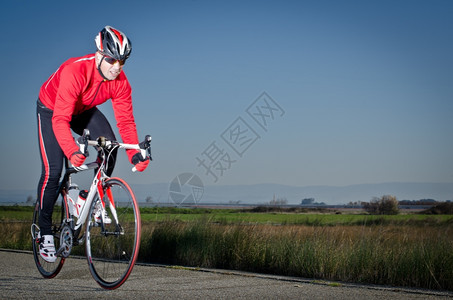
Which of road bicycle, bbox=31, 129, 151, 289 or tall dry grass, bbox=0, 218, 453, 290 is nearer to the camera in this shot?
road bicycle, bbox=31, 129, 151, 289

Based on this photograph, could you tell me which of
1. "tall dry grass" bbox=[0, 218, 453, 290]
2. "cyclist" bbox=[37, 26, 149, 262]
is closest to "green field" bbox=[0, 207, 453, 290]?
"tall dry grass" bbox=[0, 218, 453, 290]

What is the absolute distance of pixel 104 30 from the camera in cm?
555

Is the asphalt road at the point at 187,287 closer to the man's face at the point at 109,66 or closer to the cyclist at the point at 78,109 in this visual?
the cyclist at the point at 78,109

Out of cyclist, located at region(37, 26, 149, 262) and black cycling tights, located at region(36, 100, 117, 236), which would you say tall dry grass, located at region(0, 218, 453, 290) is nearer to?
cyclist, located at region(37, 26, 149, 262)

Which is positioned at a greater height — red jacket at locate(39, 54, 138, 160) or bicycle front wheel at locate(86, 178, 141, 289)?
red jacket at locate(39, 54, 138, 160)

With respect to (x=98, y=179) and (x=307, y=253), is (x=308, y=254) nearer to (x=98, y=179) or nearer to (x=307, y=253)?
(x=307, y=253)

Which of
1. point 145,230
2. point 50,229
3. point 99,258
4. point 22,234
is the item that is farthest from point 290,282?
point 22,234

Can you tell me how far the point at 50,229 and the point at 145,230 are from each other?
4323mm

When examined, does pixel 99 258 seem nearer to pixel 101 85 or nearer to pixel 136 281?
pixel 136 281

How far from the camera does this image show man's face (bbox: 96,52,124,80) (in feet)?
18.6

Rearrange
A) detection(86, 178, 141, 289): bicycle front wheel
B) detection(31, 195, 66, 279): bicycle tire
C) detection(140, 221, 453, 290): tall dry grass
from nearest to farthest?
detection(86, 178, 141, 289): bicycle front wheel, detection(31, 195, 66, 279): bicycle tire, detection(140, 221, 453, 290): tall dry grass

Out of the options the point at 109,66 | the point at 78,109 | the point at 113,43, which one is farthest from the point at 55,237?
the point at 113,43

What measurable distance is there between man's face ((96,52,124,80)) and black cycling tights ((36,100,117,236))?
0.63m

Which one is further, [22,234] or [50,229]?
[22,234]
